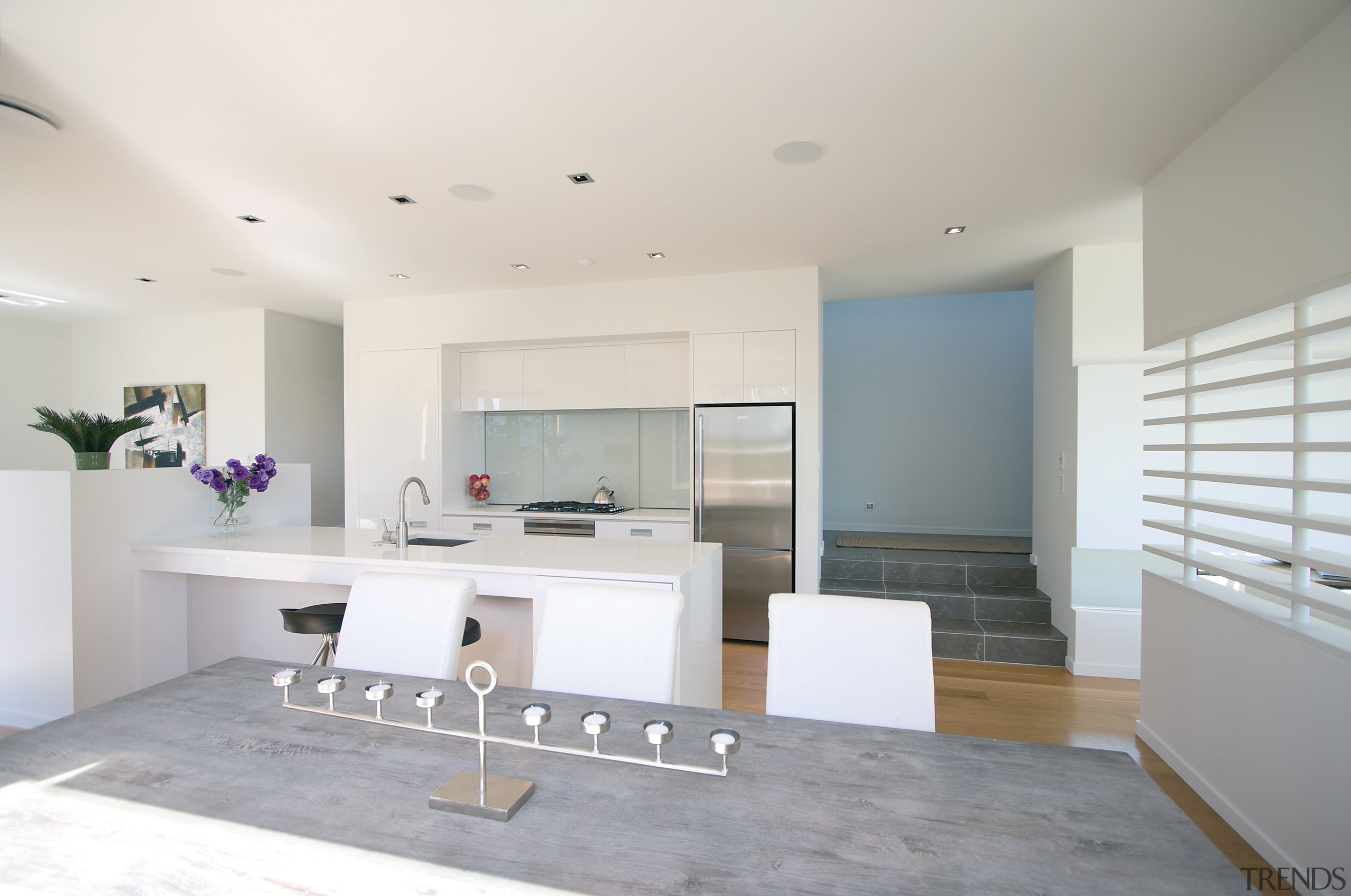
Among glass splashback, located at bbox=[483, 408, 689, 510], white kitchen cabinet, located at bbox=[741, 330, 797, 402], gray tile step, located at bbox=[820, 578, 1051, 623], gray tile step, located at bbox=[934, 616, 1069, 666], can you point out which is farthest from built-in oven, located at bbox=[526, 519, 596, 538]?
gray tile step, located at bbox=[934, 616, 1069, 666]

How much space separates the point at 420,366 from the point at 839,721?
4884mm

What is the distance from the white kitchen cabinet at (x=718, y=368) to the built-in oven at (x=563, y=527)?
1273 mm

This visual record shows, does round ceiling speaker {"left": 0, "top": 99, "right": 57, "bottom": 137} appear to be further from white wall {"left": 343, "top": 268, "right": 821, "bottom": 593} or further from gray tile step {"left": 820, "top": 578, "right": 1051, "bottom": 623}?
gray tile step {"left": 820, "top": 578, "right": 1051, "bottom": 623}

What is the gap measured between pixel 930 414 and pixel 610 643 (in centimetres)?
600

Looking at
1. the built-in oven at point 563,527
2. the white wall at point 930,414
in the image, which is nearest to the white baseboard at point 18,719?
the built-in oven at point 563,527

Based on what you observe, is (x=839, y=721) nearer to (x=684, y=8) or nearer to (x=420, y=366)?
(x=684, y=8)

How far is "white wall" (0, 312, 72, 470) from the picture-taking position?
19.7ft

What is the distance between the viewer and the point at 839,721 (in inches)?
58.7

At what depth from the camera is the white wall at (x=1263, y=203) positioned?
1.93 m

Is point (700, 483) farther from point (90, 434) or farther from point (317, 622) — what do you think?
point (90, 434)
